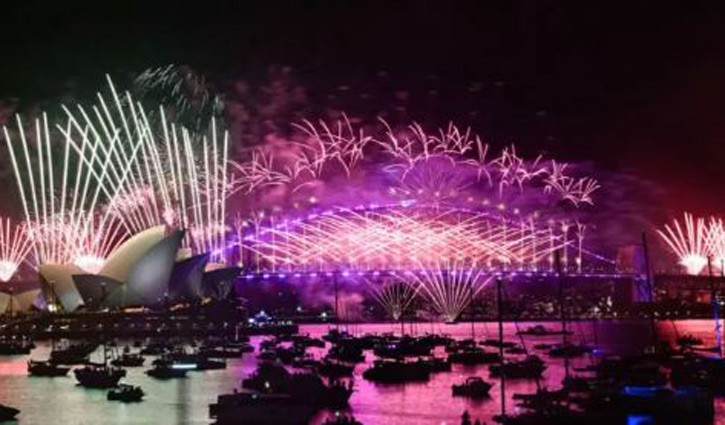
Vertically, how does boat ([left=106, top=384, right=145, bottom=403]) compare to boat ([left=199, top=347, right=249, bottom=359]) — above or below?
below

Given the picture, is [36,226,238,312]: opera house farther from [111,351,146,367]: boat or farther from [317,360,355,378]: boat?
[317,360,355,378]: boat

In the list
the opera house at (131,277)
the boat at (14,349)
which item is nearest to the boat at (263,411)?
the boat at (14,349)

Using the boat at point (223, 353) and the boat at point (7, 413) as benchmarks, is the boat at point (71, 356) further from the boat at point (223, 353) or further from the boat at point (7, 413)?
the boat at point (7, 413)

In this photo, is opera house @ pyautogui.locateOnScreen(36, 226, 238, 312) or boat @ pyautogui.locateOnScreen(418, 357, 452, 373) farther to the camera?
opera house @ pyautogui.locateOnScreen(36, 226, 238, 312)

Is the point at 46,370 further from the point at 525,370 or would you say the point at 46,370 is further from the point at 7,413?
the point at 525,370

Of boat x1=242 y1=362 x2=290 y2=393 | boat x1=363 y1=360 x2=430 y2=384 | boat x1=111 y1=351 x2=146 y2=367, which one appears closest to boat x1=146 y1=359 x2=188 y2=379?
boat x1=111 y1=351 x2=146 y2=367

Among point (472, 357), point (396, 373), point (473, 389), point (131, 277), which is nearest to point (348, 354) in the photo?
point (472, 357)

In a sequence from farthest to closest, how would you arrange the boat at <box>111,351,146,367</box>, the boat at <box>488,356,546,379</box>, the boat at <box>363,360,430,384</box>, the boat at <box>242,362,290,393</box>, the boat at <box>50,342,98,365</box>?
the boat at <box>50,342,98,365</box> < the boat at <box>111,351,146,367</box> < the boat at <box>363,360,430,384</box> < the boat at <box>488,356,546,379</box> < the boat at <box>242,362,290,393</box>
